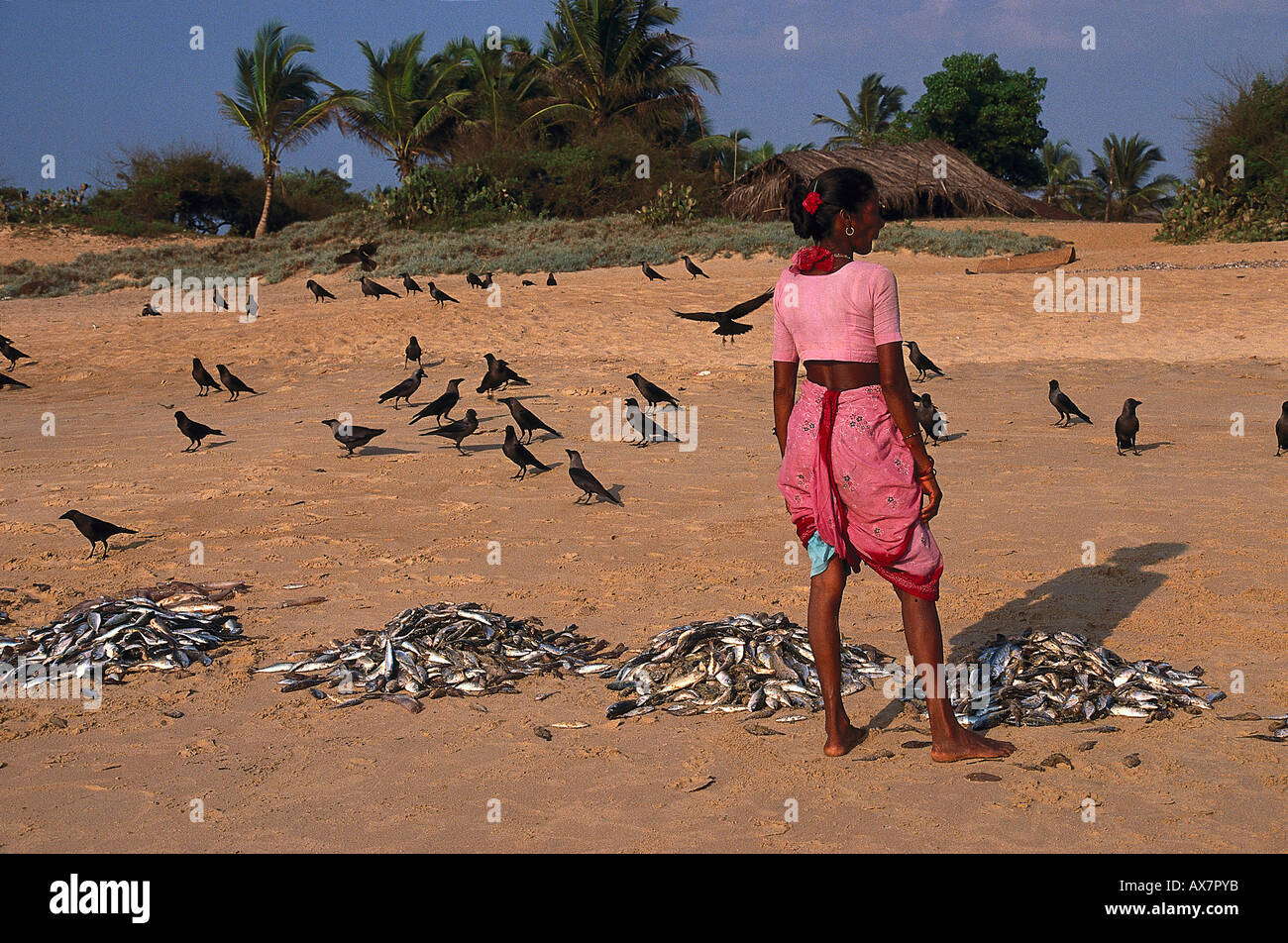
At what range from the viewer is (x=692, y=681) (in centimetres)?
512

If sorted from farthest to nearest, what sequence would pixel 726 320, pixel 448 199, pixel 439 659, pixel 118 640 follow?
pixel 448 199
pixel 726 320
pixel 118 640
pixel 439 659

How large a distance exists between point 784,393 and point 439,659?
232 centimetres

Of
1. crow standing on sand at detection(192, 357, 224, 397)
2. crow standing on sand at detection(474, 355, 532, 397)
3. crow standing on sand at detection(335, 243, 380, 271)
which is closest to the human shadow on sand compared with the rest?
crow standing on sand at detection(474, 355, 532, 397)

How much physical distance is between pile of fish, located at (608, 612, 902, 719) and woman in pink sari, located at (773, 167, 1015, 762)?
88cm

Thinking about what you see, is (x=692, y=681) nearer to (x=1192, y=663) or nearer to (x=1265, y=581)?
(x=1192, y=663)

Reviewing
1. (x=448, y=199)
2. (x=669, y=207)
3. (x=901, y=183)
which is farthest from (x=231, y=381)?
(x=901, y=183)

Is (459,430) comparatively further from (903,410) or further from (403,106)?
(403,106)

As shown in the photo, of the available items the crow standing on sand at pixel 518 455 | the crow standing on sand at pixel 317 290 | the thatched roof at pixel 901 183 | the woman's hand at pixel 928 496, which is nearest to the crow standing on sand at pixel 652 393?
the crow standing on sand at pixel 518 455

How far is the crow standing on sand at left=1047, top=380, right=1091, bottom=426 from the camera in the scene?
1095 cm

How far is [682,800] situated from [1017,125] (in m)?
40.7

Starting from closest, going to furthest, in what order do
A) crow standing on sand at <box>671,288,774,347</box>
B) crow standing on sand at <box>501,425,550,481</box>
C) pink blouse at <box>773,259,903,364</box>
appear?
pink blouse at <box>773,259,903,364</box>
crow standing on sand at <box>501,425,550,481</box>
crow standing on sand at <box>671,288,774,347</box>

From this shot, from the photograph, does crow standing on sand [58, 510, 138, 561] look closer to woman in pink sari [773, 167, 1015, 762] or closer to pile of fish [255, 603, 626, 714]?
pile of fish [255, 603, 626, 714]

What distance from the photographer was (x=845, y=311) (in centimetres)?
397

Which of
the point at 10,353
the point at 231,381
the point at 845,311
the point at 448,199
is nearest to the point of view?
the point at 845,311
